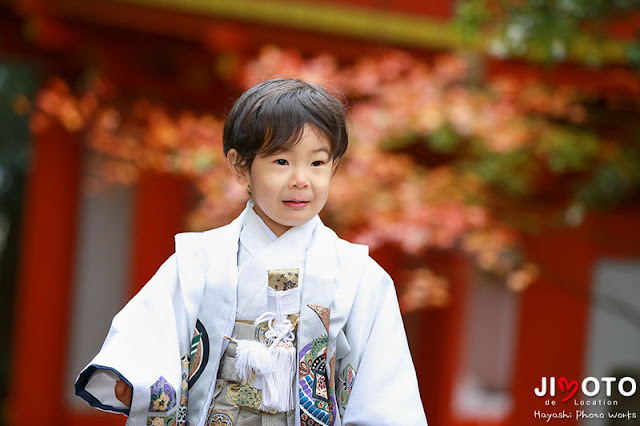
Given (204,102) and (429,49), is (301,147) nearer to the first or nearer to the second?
(429,49)

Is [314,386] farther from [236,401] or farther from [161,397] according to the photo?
[161,397]

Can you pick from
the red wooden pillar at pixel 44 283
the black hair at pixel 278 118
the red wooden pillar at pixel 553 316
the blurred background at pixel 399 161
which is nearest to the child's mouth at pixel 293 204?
the black hair at pixel 278 118

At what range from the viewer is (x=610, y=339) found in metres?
5.05

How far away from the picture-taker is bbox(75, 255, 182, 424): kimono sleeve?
5.46 ft

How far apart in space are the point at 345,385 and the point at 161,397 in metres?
0.44

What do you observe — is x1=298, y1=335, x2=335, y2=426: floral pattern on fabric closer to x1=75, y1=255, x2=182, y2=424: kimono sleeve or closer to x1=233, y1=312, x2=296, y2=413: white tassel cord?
x1=233, y1=312, x2=296, y2=413: white tassel cord

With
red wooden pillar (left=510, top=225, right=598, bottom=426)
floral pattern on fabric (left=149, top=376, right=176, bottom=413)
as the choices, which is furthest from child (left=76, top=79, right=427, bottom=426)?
red wooden pillar (left=510, top=225, right=598, bottom=426)

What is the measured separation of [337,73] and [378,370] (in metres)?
3.49

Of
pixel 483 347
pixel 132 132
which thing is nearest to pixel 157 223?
pixel 132 132

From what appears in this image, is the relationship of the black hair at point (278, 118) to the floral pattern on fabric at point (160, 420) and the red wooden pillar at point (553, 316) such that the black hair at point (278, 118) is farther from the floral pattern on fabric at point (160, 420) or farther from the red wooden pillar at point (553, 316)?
the red wooden pillar at point (553, 316)

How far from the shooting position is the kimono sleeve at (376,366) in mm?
1760

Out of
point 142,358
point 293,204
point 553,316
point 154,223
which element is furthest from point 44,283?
point 293,204

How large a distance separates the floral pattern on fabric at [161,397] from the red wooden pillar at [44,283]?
191 inches

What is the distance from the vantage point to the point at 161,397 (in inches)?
66.3
